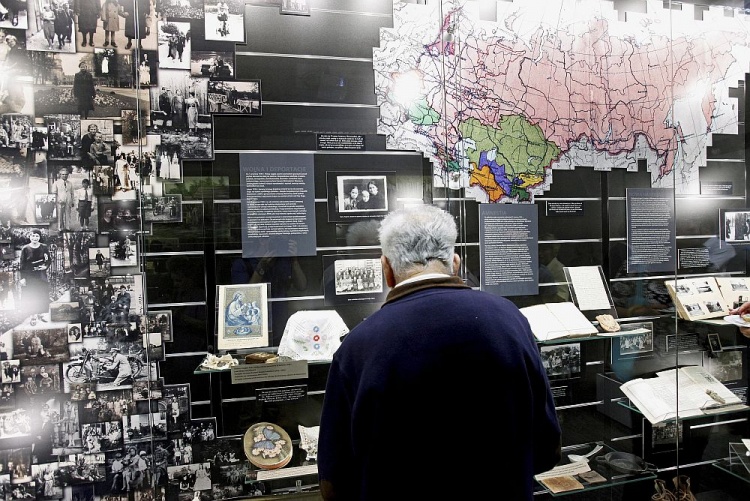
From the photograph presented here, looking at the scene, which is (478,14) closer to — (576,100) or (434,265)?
(576,100)

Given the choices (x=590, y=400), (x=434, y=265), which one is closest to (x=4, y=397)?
(x=434, y=265)

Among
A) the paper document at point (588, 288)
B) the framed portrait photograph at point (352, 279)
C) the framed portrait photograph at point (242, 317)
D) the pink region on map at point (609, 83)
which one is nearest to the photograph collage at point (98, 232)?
the framed portrait photograph at point (242, 317)

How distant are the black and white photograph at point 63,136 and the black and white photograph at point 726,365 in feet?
11.3

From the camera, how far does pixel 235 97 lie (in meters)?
2.26

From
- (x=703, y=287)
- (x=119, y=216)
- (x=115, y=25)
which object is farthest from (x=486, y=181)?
(x=115, y=25)

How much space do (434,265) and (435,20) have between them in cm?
162

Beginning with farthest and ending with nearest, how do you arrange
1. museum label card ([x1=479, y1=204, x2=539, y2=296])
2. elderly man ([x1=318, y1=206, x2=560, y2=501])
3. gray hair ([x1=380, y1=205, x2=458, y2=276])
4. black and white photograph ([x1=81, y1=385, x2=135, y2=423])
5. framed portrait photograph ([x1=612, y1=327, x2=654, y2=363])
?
framed portrait photograph ([x1=612, y1=327, x2=654, y2=363])
museum label card ([x1=479, y1=204, x2=539, y2=296])
black and white photograph ([x1=81, y1=385, x2=135, y2=423])
gray hair ([x1=380, y1=205, x2=458, y2=276])
elderly man ([x1=318, y1=206, x2=560, y2=501])

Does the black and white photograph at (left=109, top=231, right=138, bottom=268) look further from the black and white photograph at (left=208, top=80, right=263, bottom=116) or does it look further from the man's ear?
the man's ear

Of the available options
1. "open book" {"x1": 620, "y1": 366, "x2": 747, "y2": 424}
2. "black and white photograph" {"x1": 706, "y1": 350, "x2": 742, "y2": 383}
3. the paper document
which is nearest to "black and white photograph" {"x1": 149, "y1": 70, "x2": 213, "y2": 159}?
the paper document

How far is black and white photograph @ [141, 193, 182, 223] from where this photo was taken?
7.20 ft

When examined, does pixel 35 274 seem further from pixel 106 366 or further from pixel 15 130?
pixel 15 130

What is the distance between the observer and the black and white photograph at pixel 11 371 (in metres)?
2.11

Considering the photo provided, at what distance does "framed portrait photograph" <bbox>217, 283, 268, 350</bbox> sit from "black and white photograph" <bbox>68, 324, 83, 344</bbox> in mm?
614

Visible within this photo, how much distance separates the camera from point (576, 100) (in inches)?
106
